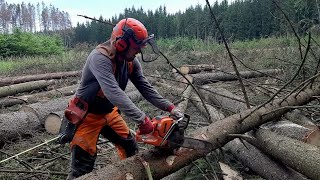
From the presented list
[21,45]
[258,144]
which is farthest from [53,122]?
[21,45]

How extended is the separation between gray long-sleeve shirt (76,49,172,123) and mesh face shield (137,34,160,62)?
0.77 ft

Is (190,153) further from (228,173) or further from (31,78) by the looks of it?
(31,78)

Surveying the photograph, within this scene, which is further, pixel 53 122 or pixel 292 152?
pixel 53 122

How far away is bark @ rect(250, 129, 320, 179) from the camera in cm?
278

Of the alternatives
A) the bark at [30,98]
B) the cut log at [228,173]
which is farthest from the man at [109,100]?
the bark at [30,98]

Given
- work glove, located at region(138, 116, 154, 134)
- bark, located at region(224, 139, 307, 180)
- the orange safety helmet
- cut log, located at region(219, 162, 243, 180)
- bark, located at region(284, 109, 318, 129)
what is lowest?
cut log, located at region(219, 162, 243, 180)

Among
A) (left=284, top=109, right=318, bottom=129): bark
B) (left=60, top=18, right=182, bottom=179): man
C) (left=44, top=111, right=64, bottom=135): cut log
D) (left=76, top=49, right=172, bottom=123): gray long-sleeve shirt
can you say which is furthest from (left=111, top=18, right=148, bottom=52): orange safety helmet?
(left=44, top=111, right=64, bottom=135): cut log

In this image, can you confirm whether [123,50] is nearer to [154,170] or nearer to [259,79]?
[154,170]

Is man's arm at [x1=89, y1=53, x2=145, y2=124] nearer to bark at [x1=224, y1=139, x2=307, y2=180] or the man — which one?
the man

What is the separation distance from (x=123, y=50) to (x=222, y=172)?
5.51 ft

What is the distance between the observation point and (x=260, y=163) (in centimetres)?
362

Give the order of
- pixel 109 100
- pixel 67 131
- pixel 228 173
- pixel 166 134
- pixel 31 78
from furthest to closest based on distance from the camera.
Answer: pixel 31 78 → pixel 228 173 → pixel 67 131 → pixel 109 100 → pixel 166 134

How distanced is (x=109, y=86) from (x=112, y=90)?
4 centimetres

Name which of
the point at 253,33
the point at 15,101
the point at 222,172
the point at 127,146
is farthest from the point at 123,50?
the point at 253,33
